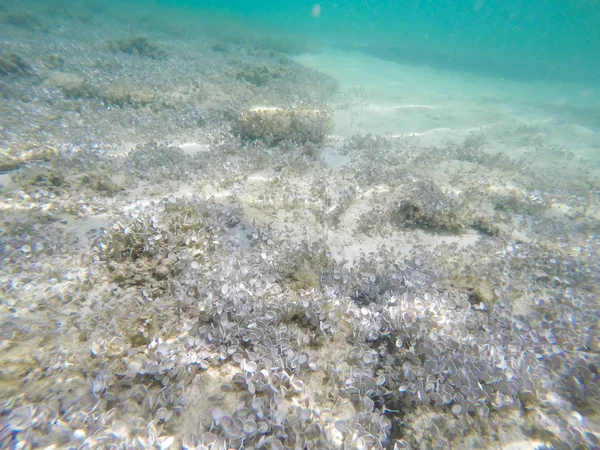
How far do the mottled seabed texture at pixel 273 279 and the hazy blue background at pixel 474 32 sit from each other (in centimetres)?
3789

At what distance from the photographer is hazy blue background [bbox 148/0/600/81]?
41.3 meters

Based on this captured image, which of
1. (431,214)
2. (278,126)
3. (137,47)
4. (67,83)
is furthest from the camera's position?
(137,47)

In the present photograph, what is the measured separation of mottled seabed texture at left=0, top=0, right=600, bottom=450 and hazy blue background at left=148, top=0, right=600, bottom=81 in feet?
124

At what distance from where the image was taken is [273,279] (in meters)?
3.92

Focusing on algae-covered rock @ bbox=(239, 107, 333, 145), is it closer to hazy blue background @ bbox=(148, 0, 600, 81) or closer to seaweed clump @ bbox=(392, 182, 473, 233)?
seaweed clump @ bbox=(392, 182, 473, 233)

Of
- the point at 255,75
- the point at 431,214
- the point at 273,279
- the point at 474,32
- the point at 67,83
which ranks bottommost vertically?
the point at 431,214

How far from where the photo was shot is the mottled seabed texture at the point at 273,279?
2.41m

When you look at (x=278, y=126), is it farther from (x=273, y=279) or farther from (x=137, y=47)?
(x=137, y=47)

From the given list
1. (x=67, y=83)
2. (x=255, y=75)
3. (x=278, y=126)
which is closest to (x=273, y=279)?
(x=278, y=126)

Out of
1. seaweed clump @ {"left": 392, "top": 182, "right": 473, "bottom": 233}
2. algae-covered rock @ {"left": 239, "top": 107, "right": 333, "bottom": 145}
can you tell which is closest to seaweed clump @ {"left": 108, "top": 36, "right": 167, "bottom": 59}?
algae-covered rock @ {"left": 239, "top": 107, "right": 333, "bottom": 145}

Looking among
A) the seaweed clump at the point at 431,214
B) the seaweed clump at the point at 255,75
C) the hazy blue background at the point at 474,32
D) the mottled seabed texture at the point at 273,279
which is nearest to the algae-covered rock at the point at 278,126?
the mottled seabed texture at the point at 273,279

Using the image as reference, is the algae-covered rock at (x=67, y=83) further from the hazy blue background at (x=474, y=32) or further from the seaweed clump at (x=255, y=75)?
the hazy blue background at (x=474, y=32)

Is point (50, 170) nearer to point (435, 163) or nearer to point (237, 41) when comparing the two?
point (435, 163)

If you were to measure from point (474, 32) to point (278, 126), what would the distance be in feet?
299
